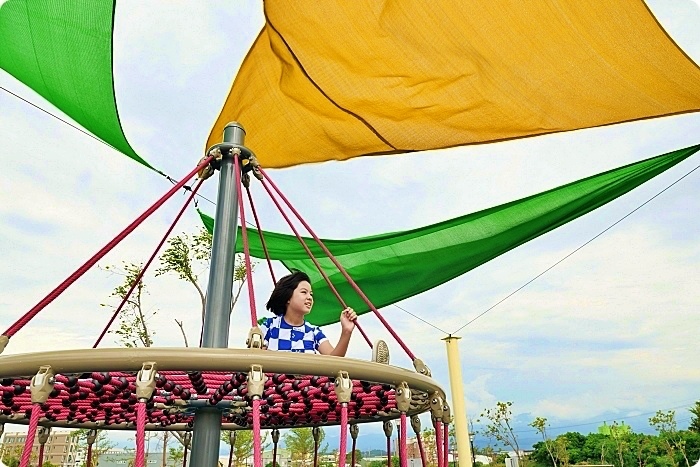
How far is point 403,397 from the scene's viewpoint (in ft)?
3.01

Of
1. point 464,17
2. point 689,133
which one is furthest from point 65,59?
point 689,133

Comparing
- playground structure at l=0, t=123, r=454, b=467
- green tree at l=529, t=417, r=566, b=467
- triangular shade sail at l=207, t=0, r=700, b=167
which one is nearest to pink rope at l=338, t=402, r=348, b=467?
playground structure at l=0, t=123, r=454, b=467

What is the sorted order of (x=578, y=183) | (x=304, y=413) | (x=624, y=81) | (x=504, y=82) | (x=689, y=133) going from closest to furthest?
1. (x=304, y=413)
2. (x=624, y=81)
3. (x=504, y=82)
4. (x=689, y=133)
5. (x=578, y=183)

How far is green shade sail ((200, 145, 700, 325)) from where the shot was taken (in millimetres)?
2367

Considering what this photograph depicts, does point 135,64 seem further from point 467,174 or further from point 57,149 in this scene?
point 57,149

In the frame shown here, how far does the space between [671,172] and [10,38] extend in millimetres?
2653

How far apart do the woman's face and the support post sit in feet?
10.8

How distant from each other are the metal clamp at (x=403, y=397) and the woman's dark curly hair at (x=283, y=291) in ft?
2.66

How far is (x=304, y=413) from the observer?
1496mm

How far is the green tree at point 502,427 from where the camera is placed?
60.9 ft

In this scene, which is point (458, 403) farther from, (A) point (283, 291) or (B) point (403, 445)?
(B) point (403, 445)

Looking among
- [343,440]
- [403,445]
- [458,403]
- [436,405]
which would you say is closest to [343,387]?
[343,440]

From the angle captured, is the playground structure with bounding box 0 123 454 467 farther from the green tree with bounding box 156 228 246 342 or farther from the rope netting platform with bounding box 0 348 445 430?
the green tree with bounding box 156 228 246 342

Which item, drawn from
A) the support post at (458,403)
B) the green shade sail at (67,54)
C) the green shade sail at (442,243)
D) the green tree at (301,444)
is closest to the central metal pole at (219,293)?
the green shade sail at (67,54)
